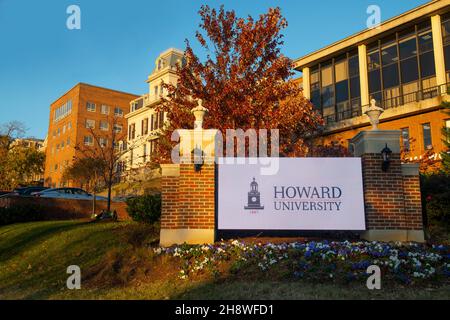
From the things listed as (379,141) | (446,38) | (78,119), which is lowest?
(379,141)

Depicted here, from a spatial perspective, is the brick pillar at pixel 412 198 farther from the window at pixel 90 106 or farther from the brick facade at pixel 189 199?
the window at pixel 90 106

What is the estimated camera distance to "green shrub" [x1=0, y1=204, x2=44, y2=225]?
656 inches

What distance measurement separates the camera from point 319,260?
7824 mm

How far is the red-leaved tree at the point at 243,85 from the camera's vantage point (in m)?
13.6

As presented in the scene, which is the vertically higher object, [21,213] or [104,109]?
[104,109]

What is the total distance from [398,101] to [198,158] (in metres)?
24.4

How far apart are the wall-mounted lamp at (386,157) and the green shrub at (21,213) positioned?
50.3ft

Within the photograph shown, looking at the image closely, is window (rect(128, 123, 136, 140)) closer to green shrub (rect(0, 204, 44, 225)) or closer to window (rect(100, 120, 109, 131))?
window (rect(100, 120, 109, 131))

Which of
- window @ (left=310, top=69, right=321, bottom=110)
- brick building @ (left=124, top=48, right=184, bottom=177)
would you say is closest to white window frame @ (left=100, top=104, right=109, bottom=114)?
brick building @ (left=124, top=48, right=184, bottom=177)

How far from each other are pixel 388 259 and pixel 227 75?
9.10 meters

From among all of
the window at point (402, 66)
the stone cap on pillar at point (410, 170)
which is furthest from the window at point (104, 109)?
the stone cap on pillar at point (410, 170)

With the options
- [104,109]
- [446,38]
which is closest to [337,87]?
[446,38]

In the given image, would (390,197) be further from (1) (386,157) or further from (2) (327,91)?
(2) (327,91)
